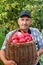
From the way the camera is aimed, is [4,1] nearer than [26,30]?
No

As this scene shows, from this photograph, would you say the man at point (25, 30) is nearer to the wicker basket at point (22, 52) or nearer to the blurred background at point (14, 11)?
the wicker basket at point (22, 52)

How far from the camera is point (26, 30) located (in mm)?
4465

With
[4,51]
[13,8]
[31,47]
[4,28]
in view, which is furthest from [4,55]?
[13,8]

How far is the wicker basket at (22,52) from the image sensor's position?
393 centimetres

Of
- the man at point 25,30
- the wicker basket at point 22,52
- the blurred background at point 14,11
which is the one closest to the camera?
the wicker basket at point 22,52

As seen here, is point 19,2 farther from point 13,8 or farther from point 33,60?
point 33,60

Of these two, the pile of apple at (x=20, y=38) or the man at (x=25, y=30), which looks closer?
the pile of apple at (x=20, y=38)

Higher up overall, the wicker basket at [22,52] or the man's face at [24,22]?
the man's face at [24,22]

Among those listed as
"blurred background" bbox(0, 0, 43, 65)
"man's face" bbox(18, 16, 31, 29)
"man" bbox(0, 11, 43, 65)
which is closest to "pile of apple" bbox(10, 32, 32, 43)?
"man" bbox(0, 11, 43, 65)

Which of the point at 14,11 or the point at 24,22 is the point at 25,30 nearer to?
the point at 24,22

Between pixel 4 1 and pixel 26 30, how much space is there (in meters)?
4.83

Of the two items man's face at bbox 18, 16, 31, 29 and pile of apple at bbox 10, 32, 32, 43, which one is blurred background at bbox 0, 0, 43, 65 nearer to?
man's face at bbox 18, 16, 31, 29

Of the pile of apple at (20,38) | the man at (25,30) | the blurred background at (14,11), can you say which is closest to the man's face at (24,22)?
the man at (25,30)

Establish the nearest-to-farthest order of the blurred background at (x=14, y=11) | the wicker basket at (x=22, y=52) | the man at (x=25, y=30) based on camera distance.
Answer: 1. the wicker basket at (x=22, y=52)
2. the man at (x=25, y=30)
3. the blurred background at (x=14, y=11)
